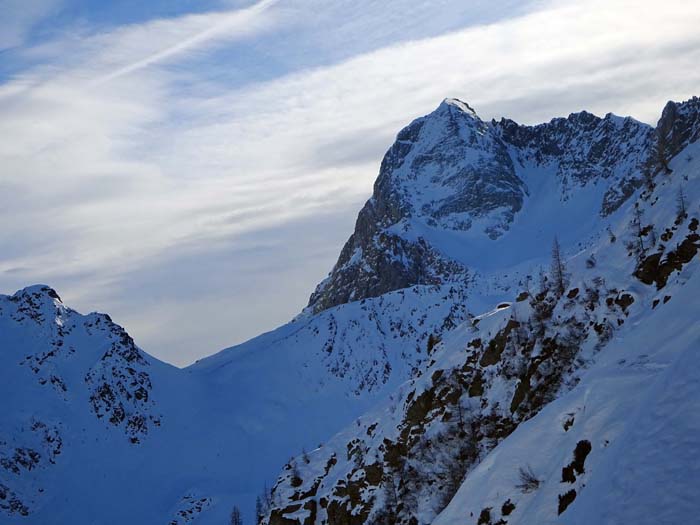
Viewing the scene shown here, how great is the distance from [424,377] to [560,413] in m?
25.3

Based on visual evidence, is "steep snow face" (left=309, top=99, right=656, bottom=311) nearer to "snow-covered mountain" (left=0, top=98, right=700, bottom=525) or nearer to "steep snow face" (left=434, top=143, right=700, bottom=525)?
"snow-covered mountain" (left=0, top=98, right=700, bottom=525)

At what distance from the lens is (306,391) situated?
114625 millimetres

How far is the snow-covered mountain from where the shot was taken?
45.8ft

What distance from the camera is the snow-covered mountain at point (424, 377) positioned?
13.9m

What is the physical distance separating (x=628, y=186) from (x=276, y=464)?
10002 centimetres

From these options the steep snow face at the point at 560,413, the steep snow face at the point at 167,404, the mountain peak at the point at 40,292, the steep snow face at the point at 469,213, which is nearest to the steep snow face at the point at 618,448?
the steep snow face at the point at 560,413

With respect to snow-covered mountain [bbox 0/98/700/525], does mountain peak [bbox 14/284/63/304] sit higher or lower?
higher

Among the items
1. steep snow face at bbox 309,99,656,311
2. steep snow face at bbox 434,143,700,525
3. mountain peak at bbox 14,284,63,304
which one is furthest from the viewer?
steep snow face at bbox 309,99,656,311

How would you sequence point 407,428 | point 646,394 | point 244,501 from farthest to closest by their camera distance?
1. point 244,501
2. point 407,428
3. point 646,394

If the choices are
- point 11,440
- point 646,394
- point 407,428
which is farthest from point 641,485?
point 11,440

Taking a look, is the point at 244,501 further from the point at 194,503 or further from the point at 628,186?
the point at 628,186

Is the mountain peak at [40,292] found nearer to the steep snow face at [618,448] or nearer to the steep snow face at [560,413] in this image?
the steep snow face at [560,413]

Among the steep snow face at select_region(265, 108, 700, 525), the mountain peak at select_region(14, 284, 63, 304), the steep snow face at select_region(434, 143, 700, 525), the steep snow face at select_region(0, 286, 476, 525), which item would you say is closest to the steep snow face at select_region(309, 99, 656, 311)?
the steep snow face at select_region(0, 286, 476, 525)

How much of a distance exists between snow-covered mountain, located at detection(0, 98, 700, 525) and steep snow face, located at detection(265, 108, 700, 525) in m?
0.08
